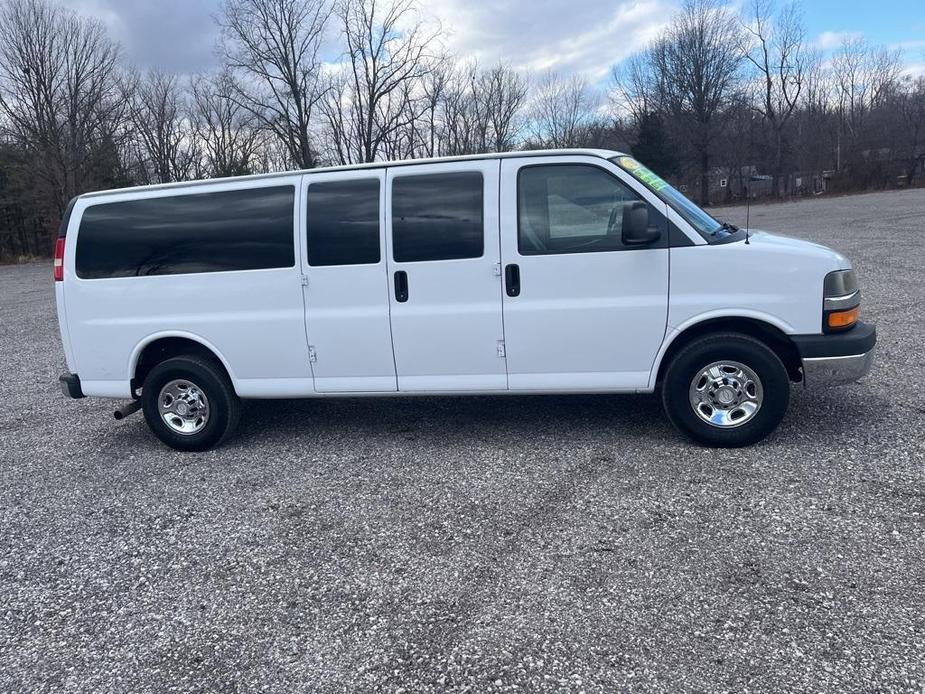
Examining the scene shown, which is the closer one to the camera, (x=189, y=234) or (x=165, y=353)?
(x=189, y=234)

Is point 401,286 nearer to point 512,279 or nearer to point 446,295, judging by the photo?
point 446,295

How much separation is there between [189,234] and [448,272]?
2.12 metres

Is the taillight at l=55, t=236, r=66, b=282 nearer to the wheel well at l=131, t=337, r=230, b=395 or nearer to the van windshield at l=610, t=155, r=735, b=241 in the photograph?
the wheel well at l=131, t=337, r=230, b=395

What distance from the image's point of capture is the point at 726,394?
4.77m

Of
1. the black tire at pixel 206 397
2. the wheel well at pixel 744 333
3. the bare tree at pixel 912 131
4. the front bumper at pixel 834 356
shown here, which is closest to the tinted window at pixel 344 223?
the black tire at pixel 206 397

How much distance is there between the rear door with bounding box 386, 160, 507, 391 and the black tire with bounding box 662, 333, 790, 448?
1241 mm

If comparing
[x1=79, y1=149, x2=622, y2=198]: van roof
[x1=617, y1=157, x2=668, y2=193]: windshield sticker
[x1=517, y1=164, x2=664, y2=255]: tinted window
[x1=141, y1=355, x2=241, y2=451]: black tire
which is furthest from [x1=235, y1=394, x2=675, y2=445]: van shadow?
[x1=79, y1=149, x2=622, y2=198]: van roof

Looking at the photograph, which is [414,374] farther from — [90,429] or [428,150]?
[428,150]

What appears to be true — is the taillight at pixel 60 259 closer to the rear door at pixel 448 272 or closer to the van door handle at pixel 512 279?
the rear door at pixel 448 272

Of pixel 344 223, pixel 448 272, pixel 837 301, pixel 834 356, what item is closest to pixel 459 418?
pixel 448 272

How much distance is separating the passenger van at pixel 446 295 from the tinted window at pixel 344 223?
0.5 inches

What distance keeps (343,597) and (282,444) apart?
→ 8.17 ft

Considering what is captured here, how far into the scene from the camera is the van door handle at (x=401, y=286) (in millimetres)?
5031

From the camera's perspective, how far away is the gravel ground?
9.35 feet
